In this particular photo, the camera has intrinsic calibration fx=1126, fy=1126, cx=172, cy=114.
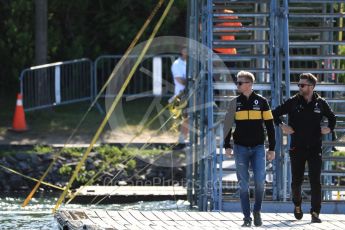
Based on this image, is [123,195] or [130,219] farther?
[123,195]

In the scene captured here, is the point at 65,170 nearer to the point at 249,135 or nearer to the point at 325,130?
the point at 325,130

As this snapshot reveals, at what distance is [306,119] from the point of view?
523 inches

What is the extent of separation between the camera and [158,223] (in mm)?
12898

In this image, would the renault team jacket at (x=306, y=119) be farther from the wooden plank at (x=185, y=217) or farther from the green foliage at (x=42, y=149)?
the green foliage at (x=42, y=149)

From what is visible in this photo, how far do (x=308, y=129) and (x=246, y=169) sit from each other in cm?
93

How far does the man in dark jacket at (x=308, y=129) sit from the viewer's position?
1326 centimetres

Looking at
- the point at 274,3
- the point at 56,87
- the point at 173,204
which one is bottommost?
the point at 173,204

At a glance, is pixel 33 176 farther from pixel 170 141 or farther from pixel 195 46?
pixel 195 46

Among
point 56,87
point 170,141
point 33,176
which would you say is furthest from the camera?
point 56,87

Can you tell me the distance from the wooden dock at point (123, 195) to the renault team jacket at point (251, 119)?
18.5 ft

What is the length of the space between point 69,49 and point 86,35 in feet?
4.23

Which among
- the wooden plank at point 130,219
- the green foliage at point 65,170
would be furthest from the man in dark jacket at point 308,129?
the green foliage at point 65,170

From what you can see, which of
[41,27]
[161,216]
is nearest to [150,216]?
[161,216]

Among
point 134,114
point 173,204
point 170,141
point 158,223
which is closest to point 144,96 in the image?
point 134,114
